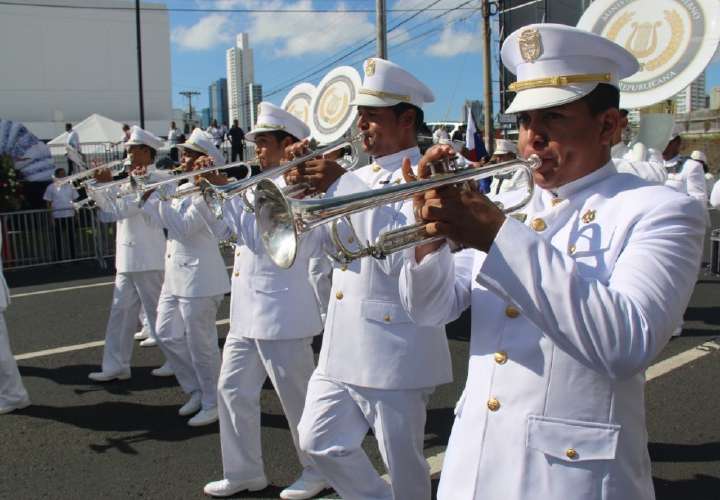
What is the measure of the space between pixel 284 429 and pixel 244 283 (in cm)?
125

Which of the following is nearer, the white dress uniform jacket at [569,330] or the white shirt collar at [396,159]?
the white dress uniform jacket at [569,330]

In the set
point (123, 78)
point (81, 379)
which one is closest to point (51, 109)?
point (123, 78)

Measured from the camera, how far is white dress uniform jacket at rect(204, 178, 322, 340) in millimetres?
3744

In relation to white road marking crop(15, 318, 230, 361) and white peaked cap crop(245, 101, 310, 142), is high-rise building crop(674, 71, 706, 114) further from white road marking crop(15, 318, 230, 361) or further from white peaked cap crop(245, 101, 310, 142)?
white road marking crop(15, 318, 230, 361)

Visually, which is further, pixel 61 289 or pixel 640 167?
pixel 61 289

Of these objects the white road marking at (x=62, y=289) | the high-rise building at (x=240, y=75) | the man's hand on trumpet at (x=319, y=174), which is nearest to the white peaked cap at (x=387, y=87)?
the man's hand on trumpet at (x=319, y=174)

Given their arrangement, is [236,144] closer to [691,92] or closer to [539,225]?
[691,92]

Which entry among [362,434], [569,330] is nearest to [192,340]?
[362,434]

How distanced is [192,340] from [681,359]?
3.94 m

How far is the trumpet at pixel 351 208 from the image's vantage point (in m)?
1.73

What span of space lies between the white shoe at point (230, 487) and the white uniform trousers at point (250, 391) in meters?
0.03

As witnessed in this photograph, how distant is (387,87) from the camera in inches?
131

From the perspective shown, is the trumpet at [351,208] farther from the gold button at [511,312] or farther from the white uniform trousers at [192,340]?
the white uniform trousers at [192,340]

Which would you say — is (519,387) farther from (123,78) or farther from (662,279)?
(123,78)
